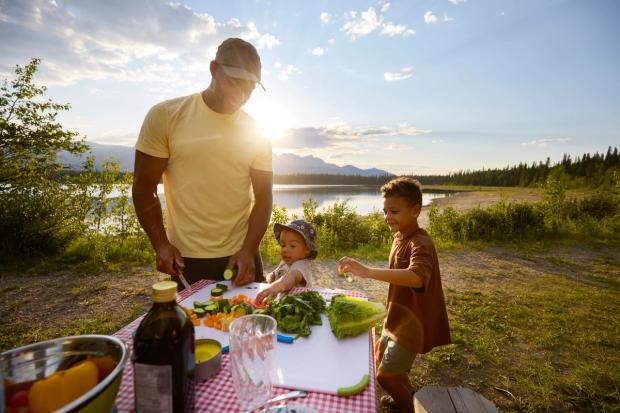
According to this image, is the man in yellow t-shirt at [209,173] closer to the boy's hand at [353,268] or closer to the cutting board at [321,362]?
the boy's hand at [353,268]

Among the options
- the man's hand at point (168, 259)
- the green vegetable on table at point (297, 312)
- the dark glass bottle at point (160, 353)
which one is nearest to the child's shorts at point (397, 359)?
Answer: the green vegetable on table at point (297, 312)

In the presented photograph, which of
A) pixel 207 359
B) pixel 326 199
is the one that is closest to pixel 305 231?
pixel 207 359

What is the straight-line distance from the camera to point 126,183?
405 inches

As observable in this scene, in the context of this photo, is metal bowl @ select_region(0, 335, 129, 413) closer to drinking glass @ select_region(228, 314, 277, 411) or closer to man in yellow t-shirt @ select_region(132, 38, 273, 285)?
drinking glass @ select_region(228, 314, 277, 411)

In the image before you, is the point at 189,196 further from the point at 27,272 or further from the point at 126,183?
the point at 126,183

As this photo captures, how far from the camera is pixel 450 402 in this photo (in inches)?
93.5

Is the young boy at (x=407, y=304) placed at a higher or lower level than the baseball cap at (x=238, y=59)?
lower

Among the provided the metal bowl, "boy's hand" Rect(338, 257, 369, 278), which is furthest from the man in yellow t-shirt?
the metal bowl

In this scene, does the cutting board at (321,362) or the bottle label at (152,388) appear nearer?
the bottle label at (152,388)

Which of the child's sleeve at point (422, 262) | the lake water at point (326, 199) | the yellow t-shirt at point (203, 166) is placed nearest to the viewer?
the child's sleeve at point (422, 262)

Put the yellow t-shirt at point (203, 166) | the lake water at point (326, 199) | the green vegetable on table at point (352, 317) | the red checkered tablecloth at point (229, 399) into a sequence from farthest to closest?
the lake water at point (326, 199) < the yellow t-shirt at point (203, 166) < the green vegetable on table at point (352, 317) < the red checkered tablecloth at point (229, 399)

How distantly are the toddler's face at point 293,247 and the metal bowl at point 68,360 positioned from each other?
226 centimetres

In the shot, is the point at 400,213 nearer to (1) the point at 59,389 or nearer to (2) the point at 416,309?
(2) the point at 416,309

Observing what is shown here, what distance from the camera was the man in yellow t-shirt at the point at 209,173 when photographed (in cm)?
254
